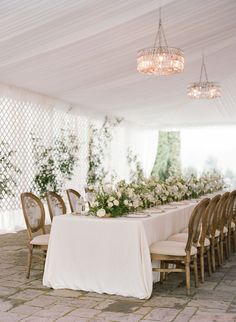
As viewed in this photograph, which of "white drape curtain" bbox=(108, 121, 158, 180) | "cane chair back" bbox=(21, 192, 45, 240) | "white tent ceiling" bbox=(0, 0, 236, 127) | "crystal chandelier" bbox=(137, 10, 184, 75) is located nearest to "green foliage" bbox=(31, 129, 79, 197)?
"white tent ceiling" bbox=(0, 0, 236, 127)

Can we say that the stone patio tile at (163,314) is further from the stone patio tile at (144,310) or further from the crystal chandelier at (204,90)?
the crystal chandelier at (204,90)

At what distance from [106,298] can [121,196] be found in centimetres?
101

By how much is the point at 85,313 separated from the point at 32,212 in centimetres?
169

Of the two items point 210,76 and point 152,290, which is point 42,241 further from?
point 210,76

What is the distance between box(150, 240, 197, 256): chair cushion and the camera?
169 inches

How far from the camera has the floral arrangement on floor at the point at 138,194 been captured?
14.8ft

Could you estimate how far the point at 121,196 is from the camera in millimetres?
4660

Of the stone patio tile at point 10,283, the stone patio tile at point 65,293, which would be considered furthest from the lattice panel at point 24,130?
the stone patio tile at point 65,293

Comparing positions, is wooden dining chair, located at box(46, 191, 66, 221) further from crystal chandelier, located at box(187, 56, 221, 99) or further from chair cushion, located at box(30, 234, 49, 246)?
crystal chandelier, located at box(187, 56, 221, 99)

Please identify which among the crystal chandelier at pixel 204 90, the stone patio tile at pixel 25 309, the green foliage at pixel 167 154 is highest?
the crystal chandelier at pixel 204 90

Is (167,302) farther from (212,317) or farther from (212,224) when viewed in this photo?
(212,224)

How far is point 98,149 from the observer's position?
1148 centimetres

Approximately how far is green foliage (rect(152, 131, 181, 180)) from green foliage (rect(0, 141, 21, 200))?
7.27 meters

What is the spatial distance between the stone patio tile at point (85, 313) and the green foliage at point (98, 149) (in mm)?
7007
